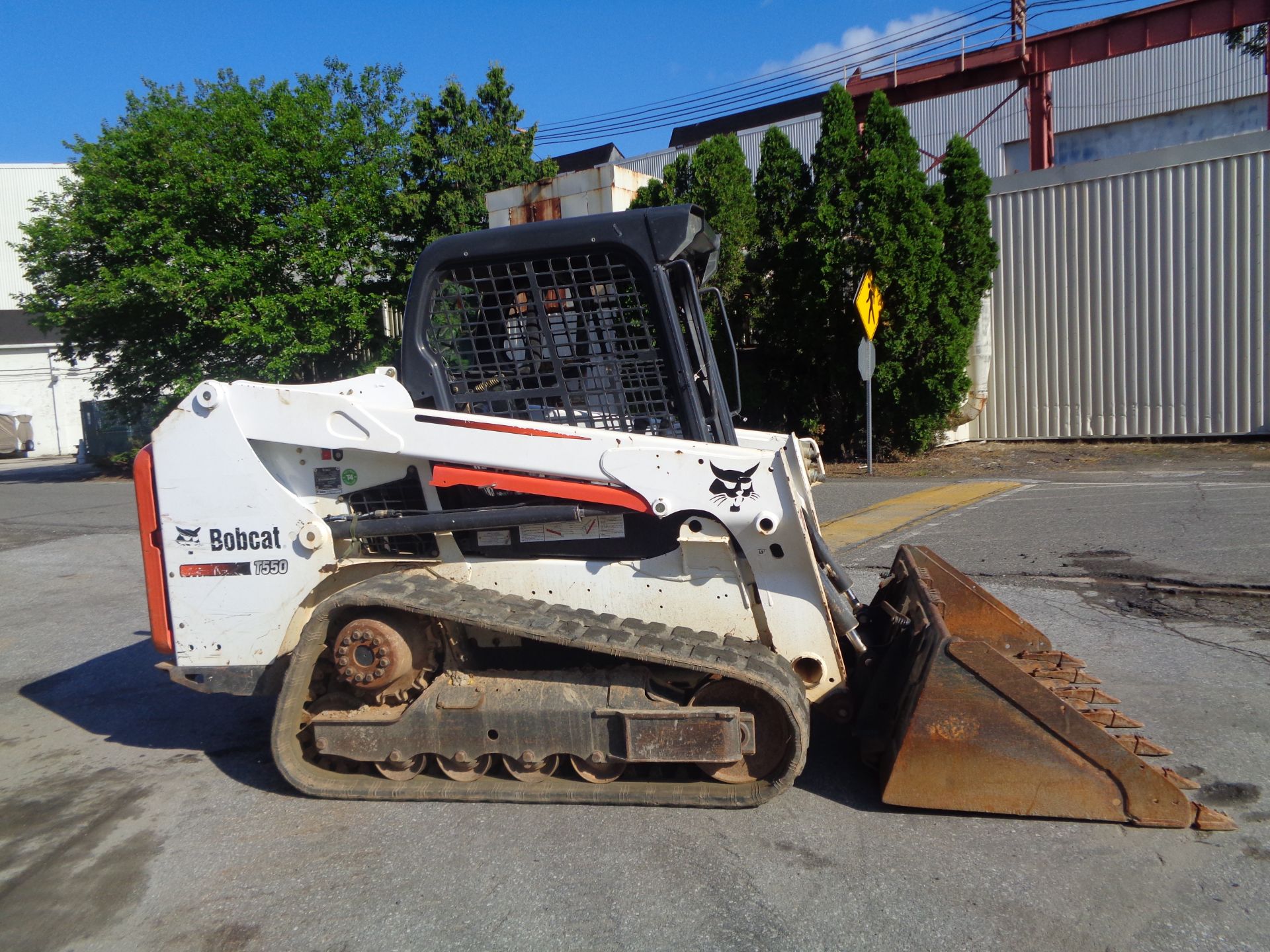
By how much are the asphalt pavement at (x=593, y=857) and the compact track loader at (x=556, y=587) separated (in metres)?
0.16

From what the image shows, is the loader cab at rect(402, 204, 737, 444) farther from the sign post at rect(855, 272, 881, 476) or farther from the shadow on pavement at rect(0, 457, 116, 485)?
the shadow on pavement at rect(0, 457, 116, 485)

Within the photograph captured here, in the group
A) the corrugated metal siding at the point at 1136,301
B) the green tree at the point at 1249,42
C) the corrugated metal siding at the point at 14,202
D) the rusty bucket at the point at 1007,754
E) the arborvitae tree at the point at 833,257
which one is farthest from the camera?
the corrugated metal siding at the point at 14,202

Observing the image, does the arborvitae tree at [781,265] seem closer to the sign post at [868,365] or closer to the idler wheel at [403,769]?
the sign post at [868,365]

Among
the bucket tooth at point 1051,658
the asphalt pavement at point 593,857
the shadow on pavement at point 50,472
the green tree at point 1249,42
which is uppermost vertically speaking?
the green tree at point 1249,42

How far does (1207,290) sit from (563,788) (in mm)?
15706

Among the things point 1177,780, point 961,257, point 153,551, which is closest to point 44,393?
point 961,257

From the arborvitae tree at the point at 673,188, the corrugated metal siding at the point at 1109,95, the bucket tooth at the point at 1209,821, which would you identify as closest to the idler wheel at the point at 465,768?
the bucket tooth at the point at 1209,821

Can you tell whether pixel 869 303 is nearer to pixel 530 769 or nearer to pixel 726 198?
pixel 726 198

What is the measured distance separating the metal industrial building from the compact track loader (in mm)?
13706

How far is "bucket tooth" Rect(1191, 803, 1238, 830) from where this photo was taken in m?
3.37

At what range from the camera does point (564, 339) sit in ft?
13.5

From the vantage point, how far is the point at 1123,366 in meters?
16.4

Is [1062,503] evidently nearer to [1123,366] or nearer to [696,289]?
[1123,366]

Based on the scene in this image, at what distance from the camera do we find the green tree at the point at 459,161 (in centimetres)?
2072
